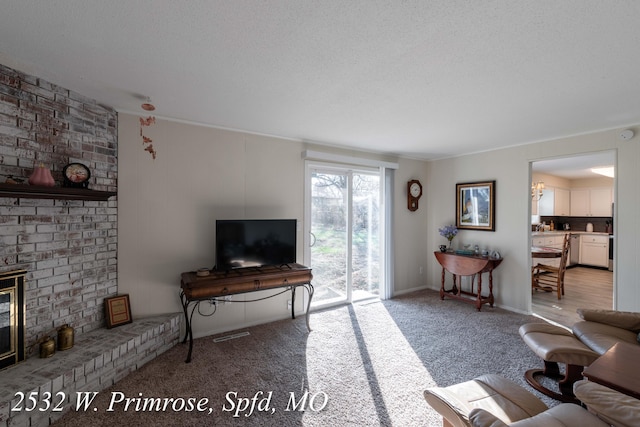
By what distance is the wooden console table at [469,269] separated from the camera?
379cm

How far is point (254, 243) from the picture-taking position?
3012mm

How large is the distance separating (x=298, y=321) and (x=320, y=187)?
66.9 inches

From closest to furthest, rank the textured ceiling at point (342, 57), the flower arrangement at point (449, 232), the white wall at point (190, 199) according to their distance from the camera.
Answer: the textured ceiling at point (342, 57)
the white wall at point (190, 199)
the flower arrangement at point (449, 232)

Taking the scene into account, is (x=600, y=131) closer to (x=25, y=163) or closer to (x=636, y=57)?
(x=636, y=57)

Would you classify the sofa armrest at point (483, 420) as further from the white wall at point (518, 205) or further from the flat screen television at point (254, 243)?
the white wall at point (518, 205)

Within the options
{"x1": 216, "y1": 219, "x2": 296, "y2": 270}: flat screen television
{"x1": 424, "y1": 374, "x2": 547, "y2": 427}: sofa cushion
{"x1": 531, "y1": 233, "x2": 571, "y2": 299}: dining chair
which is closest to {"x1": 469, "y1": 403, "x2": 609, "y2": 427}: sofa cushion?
{"x1": 424, "y1": 374, "x2": 547, "y2": 427}: sofa cushion

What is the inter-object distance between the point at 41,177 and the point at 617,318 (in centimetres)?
441

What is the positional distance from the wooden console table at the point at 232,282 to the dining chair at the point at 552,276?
3938mm

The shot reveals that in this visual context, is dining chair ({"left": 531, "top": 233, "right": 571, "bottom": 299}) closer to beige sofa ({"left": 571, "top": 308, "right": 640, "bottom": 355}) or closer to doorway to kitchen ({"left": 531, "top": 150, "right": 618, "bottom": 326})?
doorway to kitchen ({"left": 531, "top": 150, "right": 618, "bottom": 326})

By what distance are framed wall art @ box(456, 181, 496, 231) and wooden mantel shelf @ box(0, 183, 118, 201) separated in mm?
4410

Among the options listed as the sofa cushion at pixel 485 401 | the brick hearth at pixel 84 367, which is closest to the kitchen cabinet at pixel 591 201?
the sofa cushion at pixel 485 401

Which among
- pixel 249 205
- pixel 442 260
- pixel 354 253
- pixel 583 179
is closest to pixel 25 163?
pixel 249 205

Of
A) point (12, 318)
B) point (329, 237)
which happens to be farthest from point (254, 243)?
point (12, 318)

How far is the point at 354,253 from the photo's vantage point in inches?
166
